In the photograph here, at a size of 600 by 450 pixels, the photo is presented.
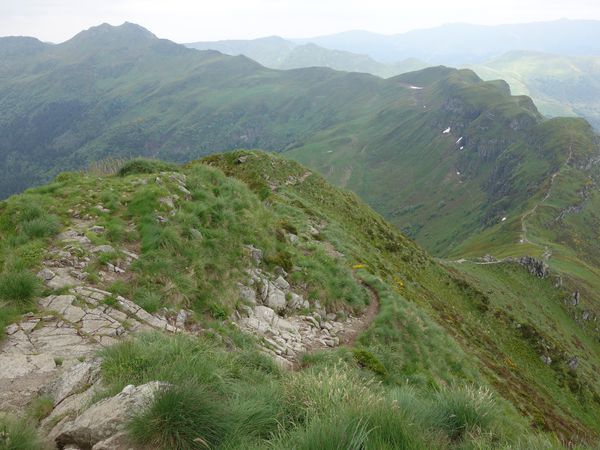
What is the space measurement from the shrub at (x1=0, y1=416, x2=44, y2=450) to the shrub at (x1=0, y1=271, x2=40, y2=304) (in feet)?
17.4

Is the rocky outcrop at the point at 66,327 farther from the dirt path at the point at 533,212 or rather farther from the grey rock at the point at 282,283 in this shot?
the dirt path at the point at 533,212

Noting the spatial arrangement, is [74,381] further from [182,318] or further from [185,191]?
[185,191]

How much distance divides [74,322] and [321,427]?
7657mm

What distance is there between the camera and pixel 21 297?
9.98 metres

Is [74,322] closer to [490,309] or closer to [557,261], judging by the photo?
[490,309]

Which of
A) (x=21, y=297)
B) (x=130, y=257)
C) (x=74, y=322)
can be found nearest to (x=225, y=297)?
(x=130, y=257)

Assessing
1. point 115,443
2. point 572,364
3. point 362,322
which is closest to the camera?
point 115,443

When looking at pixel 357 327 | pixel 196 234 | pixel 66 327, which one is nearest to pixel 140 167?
pixel 196 234

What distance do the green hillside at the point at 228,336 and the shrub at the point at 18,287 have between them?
37 mm

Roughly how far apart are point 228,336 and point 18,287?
559 centimetres

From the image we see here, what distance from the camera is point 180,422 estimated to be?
535 cm

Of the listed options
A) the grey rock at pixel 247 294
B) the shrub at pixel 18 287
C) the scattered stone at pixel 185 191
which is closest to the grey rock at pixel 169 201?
the scattered stone at pixel 185 191

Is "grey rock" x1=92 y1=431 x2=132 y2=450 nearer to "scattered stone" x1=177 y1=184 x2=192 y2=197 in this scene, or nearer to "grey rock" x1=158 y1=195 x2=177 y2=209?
"grey rock" x1=158 y1=195 x2=177 y2=209

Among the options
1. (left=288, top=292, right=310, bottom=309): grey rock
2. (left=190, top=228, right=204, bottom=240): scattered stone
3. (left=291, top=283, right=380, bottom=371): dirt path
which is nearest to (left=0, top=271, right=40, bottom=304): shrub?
(left=190, top=228, right=204, bottom=240): scattered stone
